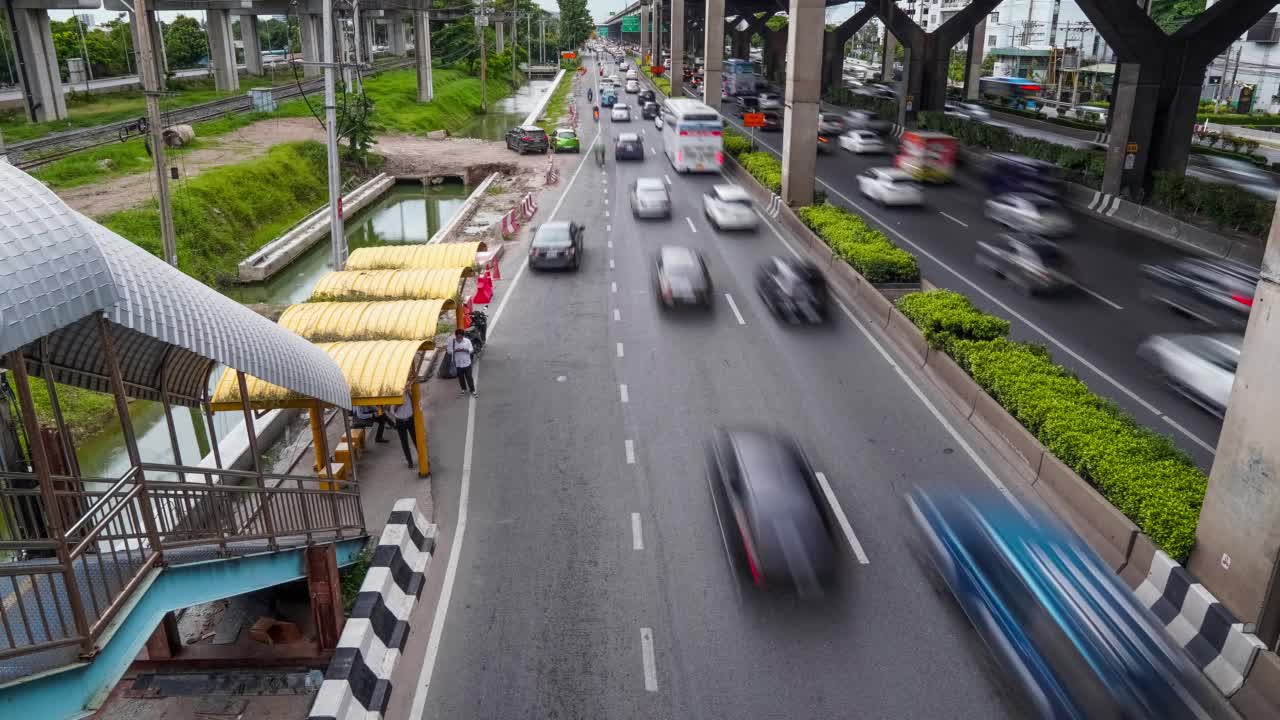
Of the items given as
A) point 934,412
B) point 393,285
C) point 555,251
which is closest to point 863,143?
point 555,251

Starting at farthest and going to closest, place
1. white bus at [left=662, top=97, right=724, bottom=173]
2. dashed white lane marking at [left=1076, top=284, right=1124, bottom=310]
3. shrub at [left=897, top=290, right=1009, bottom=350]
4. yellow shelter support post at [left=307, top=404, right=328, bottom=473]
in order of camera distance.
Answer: white bus at [left=662, top=97, right=724, bottom=173] < dashed white lane marking at [left=1076, top=284, right=1124, bottom=310] < shrub at [left=897, top=290, right=1009, bottom=350] < yellow shelter support post at [left=307, top=404, right=328, bottom=473]

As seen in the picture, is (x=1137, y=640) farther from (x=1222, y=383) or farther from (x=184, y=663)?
(x=184, y=663)

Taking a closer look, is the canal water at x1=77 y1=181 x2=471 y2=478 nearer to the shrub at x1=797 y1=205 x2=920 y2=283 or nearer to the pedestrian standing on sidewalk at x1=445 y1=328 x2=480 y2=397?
the pedestrian standing on sidewalk at x1=445 y1=328 x2=480 y2=397

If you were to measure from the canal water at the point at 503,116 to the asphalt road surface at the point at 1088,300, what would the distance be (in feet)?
141

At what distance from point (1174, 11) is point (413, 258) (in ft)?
298

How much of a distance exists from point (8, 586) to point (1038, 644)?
10.8 meters

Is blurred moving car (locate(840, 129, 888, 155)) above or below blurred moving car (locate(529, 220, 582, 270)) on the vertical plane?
above

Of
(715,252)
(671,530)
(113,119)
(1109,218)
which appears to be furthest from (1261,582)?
(113,119)

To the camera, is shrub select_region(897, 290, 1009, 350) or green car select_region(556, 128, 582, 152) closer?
shrub select_region(897, 290, 1009, 350)

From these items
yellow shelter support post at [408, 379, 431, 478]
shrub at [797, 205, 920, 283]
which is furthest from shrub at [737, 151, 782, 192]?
yellow shelter support post at [408, 379, 431, 478]

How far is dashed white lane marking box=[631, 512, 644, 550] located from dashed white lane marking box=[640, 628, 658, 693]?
6.60 ft

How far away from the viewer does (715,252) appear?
3072 cm

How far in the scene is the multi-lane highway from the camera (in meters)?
10.0

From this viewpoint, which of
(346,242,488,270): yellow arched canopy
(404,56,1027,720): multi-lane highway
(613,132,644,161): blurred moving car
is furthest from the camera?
(613,132,644,161): blurred moving car
